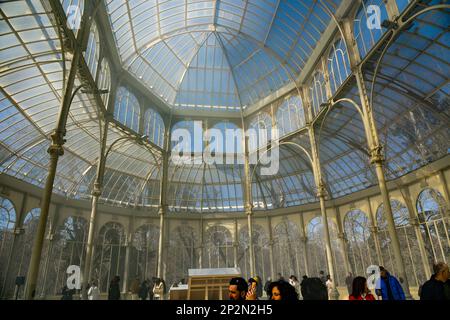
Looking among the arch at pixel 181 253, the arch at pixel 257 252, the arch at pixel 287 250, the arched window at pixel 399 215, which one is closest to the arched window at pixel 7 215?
the arch at pixel 181 253

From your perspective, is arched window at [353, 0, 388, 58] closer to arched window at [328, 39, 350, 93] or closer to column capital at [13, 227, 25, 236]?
arched window at [328, 39, 350, 93]

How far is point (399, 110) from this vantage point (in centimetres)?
2309

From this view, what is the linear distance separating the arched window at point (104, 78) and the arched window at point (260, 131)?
15.7 meters

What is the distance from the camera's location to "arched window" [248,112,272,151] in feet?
101

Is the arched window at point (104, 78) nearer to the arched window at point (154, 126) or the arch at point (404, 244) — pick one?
the arched window at point (154, 126)

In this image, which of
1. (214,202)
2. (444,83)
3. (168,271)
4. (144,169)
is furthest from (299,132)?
(168,271)

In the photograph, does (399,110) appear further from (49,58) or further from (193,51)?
(49,58)

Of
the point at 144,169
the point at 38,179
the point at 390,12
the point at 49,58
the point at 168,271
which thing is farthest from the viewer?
the point at 144,169

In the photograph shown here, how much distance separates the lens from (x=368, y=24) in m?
17.1

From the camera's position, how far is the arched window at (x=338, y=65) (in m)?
19.8

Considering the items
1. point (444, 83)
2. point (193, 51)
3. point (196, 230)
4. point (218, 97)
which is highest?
point (193, 51)

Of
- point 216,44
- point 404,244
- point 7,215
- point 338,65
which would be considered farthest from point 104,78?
point 404,244

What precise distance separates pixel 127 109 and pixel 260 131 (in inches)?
557
